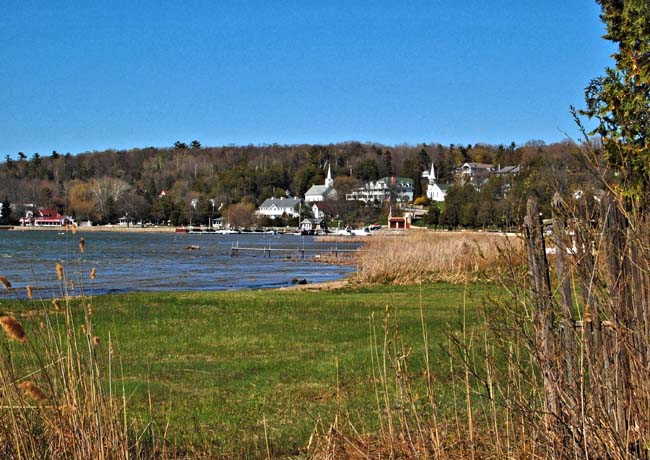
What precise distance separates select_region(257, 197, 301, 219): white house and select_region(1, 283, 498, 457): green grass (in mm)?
141856

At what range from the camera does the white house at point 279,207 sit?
16025cm

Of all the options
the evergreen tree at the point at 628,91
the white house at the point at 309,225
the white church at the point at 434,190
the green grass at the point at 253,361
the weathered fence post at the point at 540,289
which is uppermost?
the white church at the point at 434,190

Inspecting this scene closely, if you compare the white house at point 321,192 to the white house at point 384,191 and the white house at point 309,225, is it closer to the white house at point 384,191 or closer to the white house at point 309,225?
the white house at point 384,191

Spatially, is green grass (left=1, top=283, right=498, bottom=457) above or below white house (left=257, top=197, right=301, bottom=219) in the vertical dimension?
below

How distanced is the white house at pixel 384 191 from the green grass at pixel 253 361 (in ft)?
468

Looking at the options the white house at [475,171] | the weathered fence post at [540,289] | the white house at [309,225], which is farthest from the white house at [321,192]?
the weathered fence post at [540,289]

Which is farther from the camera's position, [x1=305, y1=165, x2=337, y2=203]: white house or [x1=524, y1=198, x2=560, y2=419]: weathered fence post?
[x1=305, y1=165, x2=337, y2=203]: white house

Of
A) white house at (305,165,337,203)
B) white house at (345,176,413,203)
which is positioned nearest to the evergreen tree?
white house at (345,176,413,203)

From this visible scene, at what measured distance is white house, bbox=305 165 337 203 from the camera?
169038mm

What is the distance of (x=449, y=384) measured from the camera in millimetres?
8156

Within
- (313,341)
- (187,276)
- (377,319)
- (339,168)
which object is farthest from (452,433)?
(339,168)

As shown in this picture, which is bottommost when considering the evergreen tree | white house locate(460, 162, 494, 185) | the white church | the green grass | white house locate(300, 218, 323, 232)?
white house locate(300, 218, 323, 232)

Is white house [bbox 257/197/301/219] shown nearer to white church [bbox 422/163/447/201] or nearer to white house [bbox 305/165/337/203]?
white house [bbox 305/165/337/203]

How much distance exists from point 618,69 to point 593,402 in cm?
365
